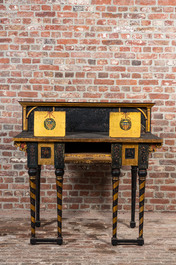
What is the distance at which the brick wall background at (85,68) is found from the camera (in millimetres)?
3133

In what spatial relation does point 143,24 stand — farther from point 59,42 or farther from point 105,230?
point 105,230

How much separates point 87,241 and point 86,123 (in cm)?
110

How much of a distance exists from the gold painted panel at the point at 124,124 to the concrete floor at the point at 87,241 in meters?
0.97

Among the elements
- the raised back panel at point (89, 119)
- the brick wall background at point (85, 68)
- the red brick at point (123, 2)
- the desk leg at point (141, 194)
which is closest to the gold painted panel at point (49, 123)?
the raised back panel at point (89, 119)

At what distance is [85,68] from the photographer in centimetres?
316

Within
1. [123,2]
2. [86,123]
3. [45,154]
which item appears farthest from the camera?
[123,2]

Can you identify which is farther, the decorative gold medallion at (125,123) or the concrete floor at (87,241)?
the decorative gold medallion at (125,123)

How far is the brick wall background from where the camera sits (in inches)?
123

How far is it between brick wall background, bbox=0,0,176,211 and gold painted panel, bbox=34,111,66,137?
933 millimetres

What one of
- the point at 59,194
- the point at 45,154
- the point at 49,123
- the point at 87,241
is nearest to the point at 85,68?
the point at 49,123

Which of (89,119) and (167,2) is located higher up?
(167,2)

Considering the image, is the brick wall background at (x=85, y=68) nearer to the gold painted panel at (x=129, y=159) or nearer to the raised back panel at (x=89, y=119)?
the raised back panel at (x=89, y=119)

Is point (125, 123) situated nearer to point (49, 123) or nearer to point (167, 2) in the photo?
point (49, 123)

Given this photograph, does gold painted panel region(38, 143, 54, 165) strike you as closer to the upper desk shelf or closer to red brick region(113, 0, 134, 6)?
the upper desk shelf
